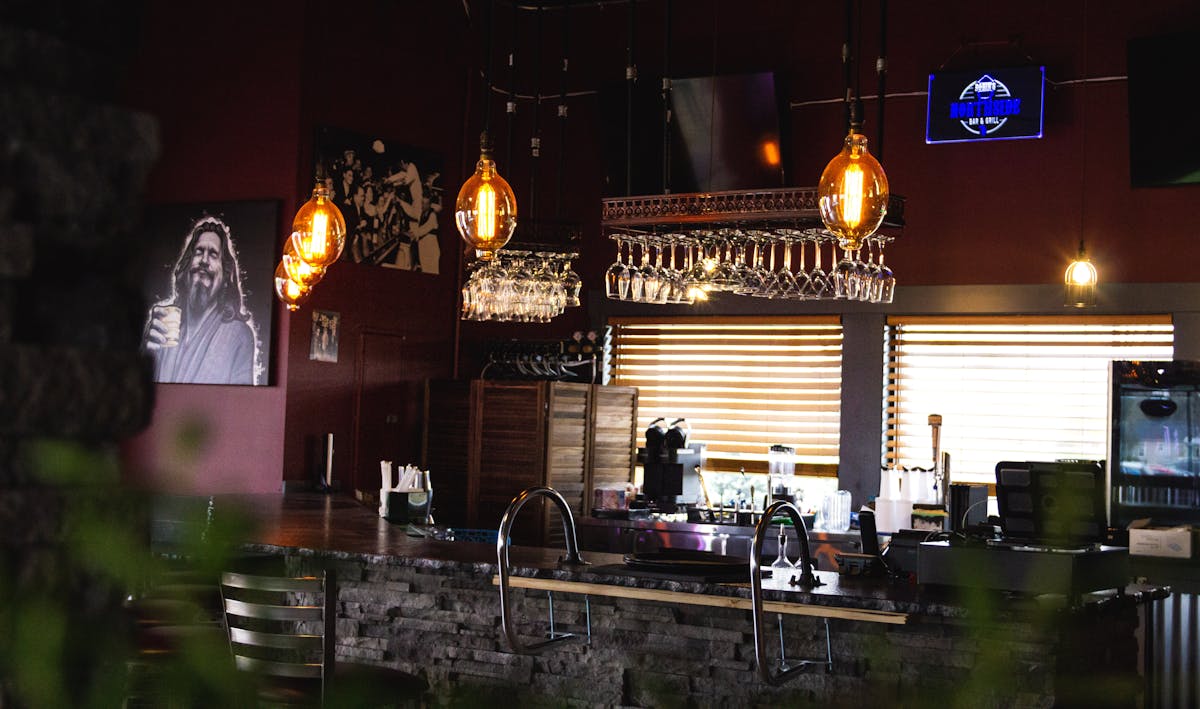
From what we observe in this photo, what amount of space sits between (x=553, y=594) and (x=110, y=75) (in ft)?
10.5

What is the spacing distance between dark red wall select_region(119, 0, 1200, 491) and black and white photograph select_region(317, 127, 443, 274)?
84 millimetres

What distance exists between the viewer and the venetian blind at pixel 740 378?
331 inches

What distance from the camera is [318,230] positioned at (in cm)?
526

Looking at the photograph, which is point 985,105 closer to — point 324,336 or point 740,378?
point 740,378

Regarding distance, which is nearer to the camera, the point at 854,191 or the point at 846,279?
the point at 854,191

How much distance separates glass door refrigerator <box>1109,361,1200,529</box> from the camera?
6398mm

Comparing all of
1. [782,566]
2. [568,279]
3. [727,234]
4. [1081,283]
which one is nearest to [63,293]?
[782,566]

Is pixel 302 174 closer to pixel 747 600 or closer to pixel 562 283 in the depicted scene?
pixel 562 283

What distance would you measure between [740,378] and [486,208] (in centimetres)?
452

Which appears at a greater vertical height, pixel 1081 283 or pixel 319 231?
pixel 1081 283

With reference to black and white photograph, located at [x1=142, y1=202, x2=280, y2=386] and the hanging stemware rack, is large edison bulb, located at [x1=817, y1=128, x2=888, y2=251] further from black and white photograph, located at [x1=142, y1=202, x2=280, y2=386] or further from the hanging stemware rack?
black and white photograph, located at [x1=142, y1=202, x2=280, y2=386]

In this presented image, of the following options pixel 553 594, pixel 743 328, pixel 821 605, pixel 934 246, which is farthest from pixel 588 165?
pixel 821 605

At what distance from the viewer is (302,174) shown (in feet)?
23.8

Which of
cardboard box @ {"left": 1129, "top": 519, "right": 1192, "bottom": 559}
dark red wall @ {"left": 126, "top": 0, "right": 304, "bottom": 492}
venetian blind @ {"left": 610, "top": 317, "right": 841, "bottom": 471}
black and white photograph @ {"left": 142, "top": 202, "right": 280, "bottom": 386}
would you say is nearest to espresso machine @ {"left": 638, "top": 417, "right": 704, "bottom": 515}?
venetian blind @ {"left": 610, "top": 317, "right": 841, "bottom": 471}
